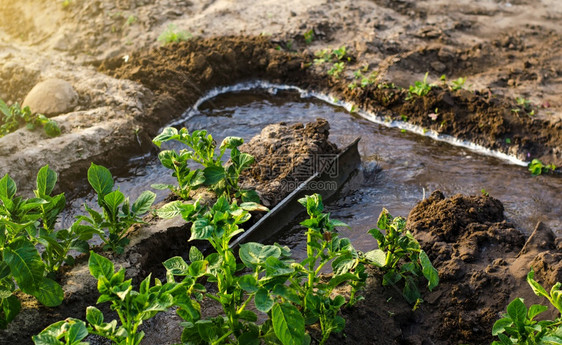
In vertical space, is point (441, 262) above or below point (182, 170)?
below

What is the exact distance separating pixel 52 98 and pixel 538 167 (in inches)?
213

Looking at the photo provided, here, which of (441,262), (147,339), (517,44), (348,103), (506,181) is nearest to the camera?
(147,339)

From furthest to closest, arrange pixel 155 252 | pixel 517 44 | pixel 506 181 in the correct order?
1. pixel 517 44
2. pixel 506 181
3. pixel 155 252

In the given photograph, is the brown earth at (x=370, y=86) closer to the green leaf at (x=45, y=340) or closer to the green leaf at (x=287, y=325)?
the green leaf at (x=287, y=325)

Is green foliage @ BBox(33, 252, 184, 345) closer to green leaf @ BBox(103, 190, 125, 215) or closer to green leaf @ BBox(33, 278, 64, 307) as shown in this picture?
green leaf @ BBox(33, 278, 64, 307)

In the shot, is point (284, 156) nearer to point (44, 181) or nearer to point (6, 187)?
point (44, 181)

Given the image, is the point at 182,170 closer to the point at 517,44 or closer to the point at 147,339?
the point at 147,339

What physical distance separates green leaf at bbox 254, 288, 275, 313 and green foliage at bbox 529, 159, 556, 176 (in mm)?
4011

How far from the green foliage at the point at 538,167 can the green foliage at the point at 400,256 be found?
8.59 feet

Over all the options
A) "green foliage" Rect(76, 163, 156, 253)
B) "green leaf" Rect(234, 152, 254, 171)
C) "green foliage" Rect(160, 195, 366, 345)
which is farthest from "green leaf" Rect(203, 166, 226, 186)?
"green foliage" Rect(160, 195, 366, 345)

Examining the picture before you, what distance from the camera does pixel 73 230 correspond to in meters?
3.88

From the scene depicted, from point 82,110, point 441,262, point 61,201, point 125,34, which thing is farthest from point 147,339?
point 125,34

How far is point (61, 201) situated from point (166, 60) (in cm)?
404

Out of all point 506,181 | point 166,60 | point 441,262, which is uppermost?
point 166,60
